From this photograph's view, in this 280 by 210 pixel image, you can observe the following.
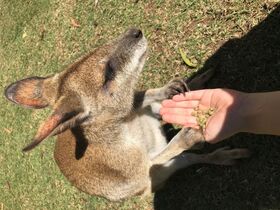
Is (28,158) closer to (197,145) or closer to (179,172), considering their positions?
(179,172)

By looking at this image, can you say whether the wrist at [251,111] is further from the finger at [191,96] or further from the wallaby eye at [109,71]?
the wallaby eye at [109,71]

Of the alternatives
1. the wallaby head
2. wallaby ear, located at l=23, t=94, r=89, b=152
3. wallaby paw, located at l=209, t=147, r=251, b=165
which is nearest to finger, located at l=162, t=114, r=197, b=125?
the wallaby head

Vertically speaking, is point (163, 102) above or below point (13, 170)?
above

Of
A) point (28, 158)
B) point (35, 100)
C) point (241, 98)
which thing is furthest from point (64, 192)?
point (241, 98)

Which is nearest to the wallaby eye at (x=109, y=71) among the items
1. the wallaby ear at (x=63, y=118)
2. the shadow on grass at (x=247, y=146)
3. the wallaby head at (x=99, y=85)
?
the wallaby head at (x=99, y=85)

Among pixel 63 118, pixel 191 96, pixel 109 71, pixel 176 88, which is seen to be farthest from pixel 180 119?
pixel 63 118
